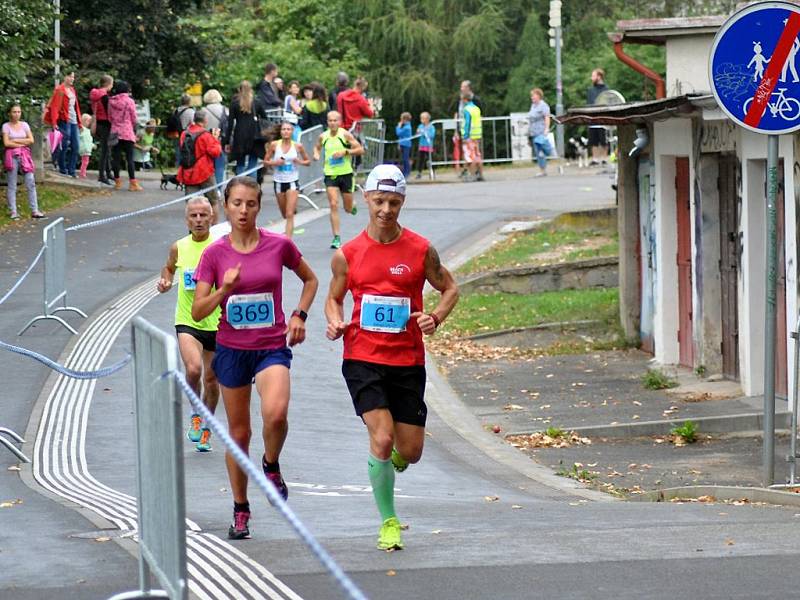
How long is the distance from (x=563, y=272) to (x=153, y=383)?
18.1 meters

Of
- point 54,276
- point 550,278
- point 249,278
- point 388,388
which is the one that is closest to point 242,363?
point 249,278

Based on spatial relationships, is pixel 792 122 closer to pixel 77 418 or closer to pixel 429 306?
pixel 77 418

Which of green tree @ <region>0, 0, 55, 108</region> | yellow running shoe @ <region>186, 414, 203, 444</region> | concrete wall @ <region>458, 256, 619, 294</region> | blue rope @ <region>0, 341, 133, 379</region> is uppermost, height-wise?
green tree @ <region>0, 0, 55, 108</region>

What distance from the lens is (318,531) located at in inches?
348

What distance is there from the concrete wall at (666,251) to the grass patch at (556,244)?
5471mm

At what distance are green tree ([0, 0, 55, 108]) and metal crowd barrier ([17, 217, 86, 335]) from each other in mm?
7232

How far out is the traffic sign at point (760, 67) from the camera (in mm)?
10211

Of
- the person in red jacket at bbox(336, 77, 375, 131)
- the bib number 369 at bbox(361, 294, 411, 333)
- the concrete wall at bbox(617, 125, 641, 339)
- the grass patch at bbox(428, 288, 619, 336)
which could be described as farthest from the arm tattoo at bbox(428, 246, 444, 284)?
the person in red jacket at bbox(336, 77, 375, 131)

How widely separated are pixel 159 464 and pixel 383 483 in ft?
8.15

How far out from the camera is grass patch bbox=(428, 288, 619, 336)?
2078cm

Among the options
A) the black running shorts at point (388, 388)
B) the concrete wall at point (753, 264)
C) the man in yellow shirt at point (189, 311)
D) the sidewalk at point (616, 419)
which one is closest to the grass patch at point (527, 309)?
the sidewalk at point (616, 419)

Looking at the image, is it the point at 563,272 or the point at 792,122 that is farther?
the point at 563,272

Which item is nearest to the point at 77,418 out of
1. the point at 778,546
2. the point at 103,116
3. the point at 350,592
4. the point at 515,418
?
the point at 515,418

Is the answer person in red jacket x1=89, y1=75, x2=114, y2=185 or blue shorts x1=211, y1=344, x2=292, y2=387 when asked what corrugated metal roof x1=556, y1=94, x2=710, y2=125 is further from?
person in red jacket x1=89, y1=75, x2=114, y2=185
